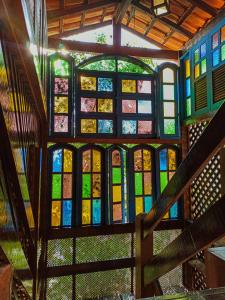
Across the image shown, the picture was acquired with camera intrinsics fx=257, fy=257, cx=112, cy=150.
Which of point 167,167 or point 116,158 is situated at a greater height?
point 116,158

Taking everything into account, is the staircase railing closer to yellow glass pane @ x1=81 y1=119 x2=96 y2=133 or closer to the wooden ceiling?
yellow glass pane @ x1=81 y1=119 x2=96 y2=133

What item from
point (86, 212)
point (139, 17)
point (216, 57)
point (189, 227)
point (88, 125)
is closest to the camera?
point (189, 227)

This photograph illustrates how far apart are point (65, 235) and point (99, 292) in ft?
3.68

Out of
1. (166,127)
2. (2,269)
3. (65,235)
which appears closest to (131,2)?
(166,127)

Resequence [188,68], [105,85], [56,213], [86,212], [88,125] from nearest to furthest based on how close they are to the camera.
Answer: [56,213] → [86,212] → [88,125] → [105,85] → [188,68]

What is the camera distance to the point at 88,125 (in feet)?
14.4

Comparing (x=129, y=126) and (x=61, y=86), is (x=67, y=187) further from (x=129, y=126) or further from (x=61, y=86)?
(x=61, y=86)

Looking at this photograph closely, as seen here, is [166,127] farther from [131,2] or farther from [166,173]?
[131,2]

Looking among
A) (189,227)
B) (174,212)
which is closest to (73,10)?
(174,212)

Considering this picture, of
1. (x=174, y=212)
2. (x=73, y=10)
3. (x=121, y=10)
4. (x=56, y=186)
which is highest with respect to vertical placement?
(x=121, y=10)

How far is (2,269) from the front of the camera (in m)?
0.71

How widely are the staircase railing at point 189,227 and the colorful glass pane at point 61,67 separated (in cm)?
333

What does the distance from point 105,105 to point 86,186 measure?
56.3 inches

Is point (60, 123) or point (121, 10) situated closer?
point (60, 123)
